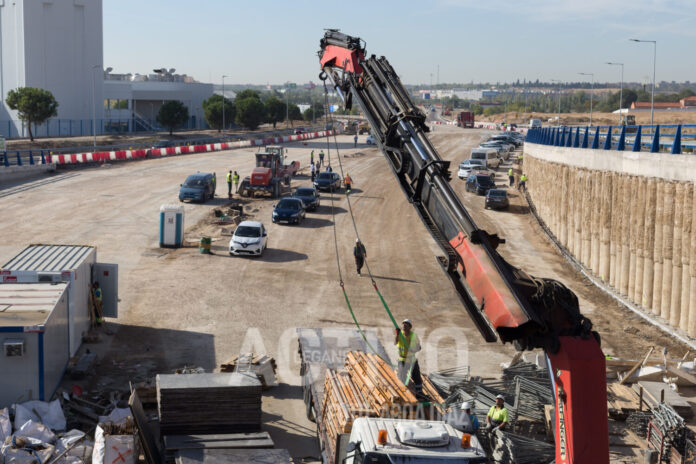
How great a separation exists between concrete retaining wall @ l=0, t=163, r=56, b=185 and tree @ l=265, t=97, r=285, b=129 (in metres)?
69.0

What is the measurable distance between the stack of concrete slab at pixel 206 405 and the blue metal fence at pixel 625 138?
61.0ft

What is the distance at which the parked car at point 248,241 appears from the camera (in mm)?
33719

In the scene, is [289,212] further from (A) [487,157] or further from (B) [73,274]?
(A) [487,157]

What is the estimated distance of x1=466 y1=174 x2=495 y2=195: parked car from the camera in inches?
2217

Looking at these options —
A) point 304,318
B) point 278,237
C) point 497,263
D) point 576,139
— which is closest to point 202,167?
point 278,237

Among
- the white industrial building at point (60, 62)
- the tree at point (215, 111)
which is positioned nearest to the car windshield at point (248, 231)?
the white industrial building at point (60, 62)

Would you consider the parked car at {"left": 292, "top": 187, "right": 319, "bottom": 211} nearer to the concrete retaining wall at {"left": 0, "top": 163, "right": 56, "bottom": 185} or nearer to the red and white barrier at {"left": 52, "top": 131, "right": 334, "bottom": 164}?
the concrete retaining wall at {"left": 0, "top": 163, "right": 56, "bottom": 185}

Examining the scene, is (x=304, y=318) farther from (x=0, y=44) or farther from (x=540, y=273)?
(x=0, y=44)

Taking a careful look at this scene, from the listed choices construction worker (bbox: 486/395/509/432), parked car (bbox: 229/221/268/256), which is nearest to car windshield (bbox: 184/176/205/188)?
parked car (bbox: 229/221/268/256)

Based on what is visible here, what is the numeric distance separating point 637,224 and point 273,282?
45.6 ft

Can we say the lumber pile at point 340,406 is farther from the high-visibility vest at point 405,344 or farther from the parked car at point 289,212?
the parked car at point 289,212

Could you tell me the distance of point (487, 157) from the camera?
231ft

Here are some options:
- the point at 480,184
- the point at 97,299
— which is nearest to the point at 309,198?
the point at 480,184

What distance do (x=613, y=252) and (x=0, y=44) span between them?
88.1 metres
